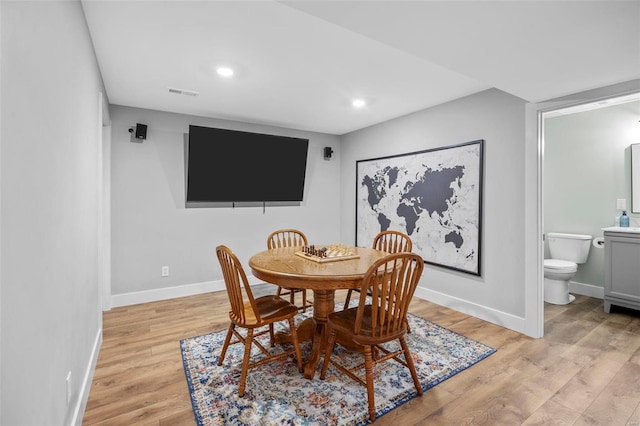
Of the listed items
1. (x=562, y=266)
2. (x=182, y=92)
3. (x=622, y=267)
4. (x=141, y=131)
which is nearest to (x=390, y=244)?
(x=562, y=266)

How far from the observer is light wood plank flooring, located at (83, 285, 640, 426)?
185 cm

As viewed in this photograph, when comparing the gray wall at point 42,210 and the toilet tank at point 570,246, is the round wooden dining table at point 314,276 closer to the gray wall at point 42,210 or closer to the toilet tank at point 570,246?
the gray wall at point 42,210

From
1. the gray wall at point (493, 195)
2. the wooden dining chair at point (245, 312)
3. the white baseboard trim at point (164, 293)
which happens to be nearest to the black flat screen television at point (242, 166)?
the white baseboard trim at point (164, 293)

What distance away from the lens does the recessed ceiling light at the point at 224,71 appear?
2.66 meters

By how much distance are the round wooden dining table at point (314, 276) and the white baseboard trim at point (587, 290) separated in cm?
317

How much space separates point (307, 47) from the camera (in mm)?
2293

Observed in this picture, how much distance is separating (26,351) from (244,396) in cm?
134

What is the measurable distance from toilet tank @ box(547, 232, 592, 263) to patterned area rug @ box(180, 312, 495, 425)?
7.46 ft

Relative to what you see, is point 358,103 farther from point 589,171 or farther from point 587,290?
point 587,290

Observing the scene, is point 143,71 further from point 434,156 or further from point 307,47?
point 434,156

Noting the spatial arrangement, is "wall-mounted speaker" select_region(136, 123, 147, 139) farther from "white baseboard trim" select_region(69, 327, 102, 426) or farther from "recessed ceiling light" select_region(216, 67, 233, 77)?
"white baseboard trim" select_region(69, 327, 102, 426)

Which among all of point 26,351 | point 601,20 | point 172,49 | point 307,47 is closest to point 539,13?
point 601,20

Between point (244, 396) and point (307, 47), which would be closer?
point (244, 396)

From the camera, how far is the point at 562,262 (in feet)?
12.7
